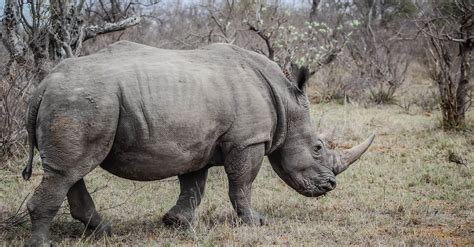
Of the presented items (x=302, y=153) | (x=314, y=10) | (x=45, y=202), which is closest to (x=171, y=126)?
(x=45, y=202)

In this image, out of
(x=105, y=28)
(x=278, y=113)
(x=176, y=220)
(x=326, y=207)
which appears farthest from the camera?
(x=105, y=28)

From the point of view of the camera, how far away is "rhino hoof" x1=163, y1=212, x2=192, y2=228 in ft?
18.8

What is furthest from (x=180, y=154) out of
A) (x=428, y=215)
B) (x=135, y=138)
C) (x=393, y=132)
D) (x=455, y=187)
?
(x=393, y=132)

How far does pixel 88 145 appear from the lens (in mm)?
4742

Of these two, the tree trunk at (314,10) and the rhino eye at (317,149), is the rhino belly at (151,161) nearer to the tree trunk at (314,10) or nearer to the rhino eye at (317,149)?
the rhino eye at (317,149)

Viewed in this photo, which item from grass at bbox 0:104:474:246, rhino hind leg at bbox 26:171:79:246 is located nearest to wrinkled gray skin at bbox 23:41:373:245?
rhino hind leg at bbox 26:171:79:246

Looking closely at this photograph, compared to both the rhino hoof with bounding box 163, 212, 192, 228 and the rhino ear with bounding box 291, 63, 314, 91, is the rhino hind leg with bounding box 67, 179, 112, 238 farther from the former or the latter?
the rhino ear with bounding box 291, 63, 314, 91

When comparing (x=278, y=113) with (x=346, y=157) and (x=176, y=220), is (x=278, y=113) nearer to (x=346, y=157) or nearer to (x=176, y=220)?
(x=346, y=157)

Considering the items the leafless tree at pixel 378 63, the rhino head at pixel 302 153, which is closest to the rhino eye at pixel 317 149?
the rhino head at pixel 302 153

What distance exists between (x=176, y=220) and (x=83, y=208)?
85 centimetres

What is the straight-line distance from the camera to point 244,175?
5684 mm

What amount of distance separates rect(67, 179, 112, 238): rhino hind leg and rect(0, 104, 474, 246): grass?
0.39 feet

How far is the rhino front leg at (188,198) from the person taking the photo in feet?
19.1

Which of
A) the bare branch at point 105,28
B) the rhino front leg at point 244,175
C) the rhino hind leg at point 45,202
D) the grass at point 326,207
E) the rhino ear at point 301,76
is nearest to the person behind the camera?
the rhino hind leg at point 45,202
